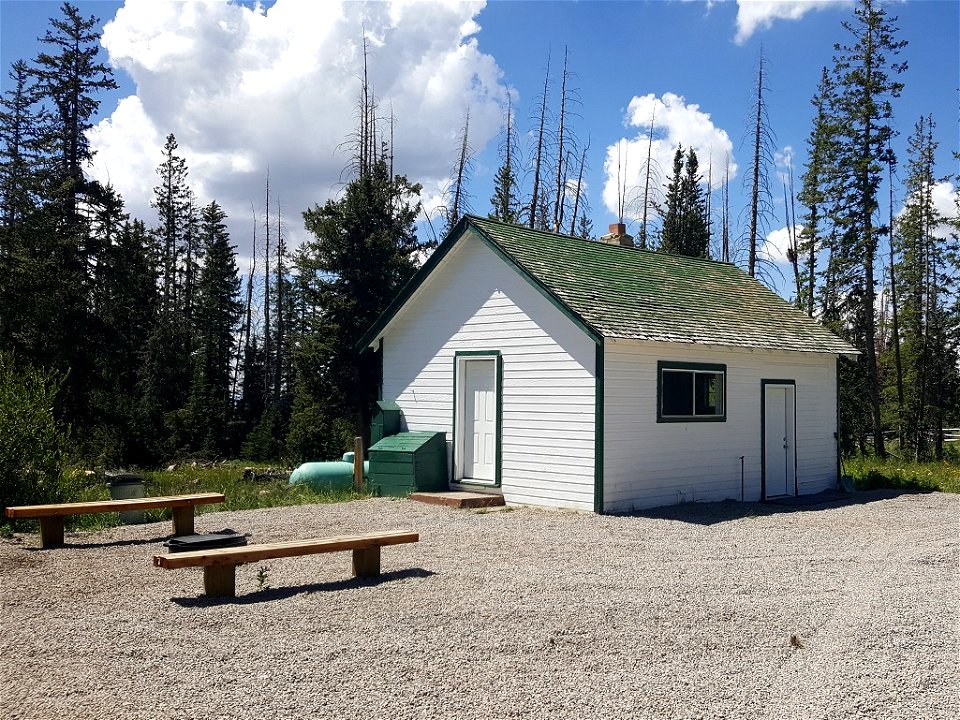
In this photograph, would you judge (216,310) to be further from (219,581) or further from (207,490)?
(219,581)

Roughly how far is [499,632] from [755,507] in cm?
917

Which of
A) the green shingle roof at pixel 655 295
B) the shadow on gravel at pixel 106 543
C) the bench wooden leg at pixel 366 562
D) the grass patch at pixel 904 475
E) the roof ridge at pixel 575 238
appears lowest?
the grass patch at pixel 904 475

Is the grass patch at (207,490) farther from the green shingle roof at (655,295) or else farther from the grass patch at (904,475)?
the grass patch at (904,475)

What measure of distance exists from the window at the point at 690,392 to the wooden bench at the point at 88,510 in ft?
23.9

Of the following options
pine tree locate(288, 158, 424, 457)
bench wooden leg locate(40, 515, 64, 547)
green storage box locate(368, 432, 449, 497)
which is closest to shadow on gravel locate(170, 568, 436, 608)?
bench wooden leg locate(40, 515, 64, 547)

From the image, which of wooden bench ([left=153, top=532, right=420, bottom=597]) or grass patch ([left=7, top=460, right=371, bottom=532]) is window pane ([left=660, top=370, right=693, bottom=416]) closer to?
grass patch ([left=7, top=460, right=371, bottom=532])

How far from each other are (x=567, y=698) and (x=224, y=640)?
2612 mm

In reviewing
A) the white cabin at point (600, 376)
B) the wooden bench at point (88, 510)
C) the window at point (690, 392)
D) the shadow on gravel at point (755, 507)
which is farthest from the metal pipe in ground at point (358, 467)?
the window at point (690, 392)

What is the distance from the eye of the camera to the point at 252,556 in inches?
295

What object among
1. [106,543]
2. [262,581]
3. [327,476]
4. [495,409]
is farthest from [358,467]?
[262,581]

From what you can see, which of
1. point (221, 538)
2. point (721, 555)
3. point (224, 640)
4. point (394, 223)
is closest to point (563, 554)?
point (721, 555)

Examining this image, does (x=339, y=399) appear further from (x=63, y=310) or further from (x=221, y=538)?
(x=221, y=538)

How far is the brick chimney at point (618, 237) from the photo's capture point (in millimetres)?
19234

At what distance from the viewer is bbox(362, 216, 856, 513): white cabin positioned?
44.1 ft
